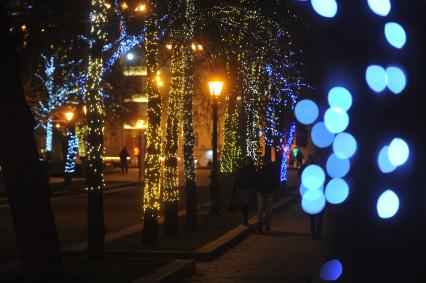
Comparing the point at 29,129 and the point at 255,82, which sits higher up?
the point at 255,82

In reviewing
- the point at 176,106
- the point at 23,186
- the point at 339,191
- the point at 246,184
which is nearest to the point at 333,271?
the point at 339,191

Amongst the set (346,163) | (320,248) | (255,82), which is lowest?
(320,248)

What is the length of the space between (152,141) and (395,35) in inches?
366

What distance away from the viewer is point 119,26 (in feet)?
46.4

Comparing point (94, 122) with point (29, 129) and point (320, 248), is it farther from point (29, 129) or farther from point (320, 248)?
point (320, 248)

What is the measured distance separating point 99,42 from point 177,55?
3.65 m

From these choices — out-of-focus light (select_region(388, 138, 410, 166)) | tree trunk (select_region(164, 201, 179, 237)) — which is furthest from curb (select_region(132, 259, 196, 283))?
out-of-focus light (select_region(388, 138, 410, 166))

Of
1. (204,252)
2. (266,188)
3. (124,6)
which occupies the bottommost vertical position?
(204,252)

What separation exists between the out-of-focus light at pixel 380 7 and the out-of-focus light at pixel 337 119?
0.71 m

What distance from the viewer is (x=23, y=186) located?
9422mm

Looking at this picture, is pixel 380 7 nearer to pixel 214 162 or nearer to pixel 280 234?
pixel 280 234
